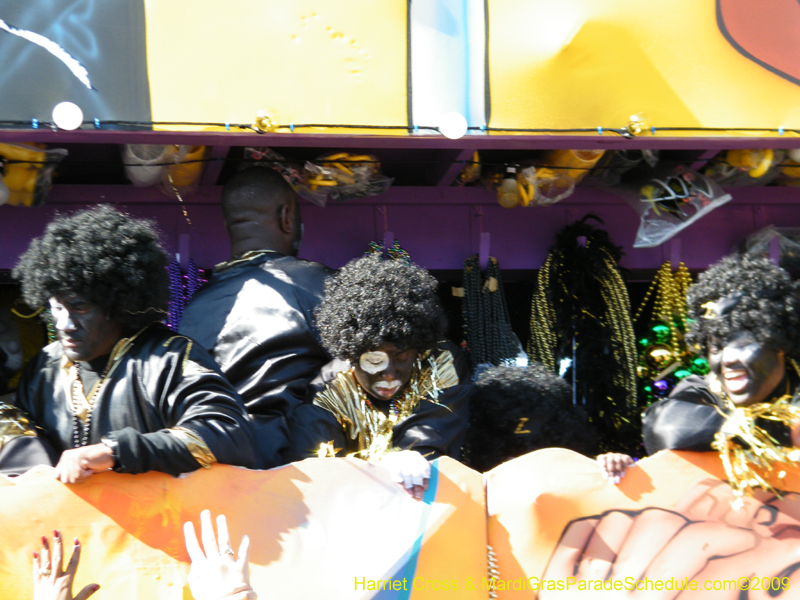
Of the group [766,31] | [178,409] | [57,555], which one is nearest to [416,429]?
[178,409]

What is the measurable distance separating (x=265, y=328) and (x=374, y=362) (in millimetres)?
659

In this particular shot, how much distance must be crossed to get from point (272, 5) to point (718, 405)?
226 centimetres

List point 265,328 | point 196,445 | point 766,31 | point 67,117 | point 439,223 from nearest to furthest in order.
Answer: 1. point 196,445
2. point 67,117
3. point 265,328
4. point 766,31
5. point 439,223

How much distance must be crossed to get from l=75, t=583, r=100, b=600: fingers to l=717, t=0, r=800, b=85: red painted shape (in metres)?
3.26

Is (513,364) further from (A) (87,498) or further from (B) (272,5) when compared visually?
(A) (87,498)

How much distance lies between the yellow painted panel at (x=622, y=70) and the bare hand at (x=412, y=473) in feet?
5.06

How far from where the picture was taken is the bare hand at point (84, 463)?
2.40 metres

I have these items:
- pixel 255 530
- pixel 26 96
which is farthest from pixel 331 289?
pixel 26 96

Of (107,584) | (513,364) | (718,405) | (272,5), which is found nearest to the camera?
(107,584)

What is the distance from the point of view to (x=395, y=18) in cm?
359

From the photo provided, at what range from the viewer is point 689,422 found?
2.78 m

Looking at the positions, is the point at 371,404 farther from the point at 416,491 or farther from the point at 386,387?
the point at 416,491

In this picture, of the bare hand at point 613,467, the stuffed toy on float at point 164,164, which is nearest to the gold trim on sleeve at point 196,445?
the bare hand at point 613,467

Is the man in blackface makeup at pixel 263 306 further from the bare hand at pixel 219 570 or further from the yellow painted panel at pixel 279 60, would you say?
the bare hand at pixel 219 570
